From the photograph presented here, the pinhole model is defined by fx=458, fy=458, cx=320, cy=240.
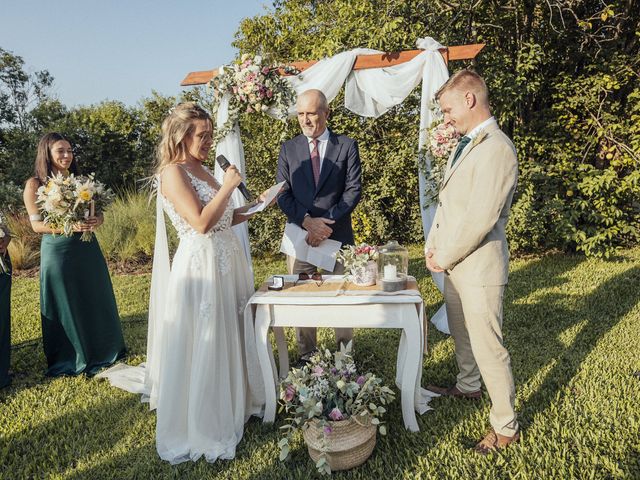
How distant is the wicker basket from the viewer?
2754 mm

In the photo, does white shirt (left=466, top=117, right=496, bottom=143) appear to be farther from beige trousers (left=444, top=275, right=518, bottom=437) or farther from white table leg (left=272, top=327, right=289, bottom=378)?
white table leg (left=272, top=327, right=289, bottom=378)

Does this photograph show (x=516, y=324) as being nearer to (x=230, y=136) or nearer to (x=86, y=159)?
(x=230, y=136)

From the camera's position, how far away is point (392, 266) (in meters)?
3.23

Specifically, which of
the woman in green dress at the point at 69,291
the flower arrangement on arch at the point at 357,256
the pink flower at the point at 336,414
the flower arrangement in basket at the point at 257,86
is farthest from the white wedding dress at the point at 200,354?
the flower arrangement in basket at the point at 257,86

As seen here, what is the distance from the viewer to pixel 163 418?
3053mm

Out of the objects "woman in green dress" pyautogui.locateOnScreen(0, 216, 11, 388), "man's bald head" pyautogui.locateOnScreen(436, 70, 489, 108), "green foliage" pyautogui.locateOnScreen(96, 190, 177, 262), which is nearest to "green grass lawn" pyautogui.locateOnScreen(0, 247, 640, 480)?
"woman in green dress" pyautogui.locateOnScreen(0, 216, 11, 388)

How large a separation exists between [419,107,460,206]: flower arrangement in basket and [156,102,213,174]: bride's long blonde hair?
8.26 feet

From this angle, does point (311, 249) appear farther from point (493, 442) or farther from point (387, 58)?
point (387, 58)

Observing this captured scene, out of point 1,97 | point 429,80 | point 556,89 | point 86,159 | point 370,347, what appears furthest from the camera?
point 1,97

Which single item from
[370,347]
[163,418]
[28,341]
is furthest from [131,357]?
[370,347]

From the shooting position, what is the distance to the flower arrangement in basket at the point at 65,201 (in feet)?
13.1


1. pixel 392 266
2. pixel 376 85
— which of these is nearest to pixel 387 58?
pixel 376 85

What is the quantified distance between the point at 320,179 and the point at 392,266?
116 cm

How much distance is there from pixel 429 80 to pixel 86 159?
1042 cm
